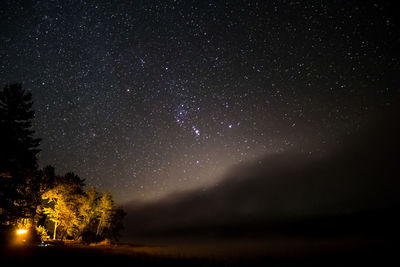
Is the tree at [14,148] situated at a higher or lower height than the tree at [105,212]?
higher

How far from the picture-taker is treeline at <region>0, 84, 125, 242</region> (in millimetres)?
23469

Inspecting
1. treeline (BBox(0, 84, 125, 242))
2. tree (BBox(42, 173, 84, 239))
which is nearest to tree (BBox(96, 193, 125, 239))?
treeline (BBox(0, 84, 125, 242))

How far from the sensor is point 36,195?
1492 inches

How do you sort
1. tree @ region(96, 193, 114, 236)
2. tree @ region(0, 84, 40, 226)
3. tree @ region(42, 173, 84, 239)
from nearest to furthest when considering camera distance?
tree @ region(0, 84, 40, 226) < tree @ region(42, 173, 84, 239) < tree @ region(96, 193, 114, 236)

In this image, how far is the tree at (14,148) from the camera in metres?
23.1

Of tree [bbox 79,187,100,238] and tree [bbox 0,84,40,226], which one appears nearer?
tree [bbox 0,84,40,226]

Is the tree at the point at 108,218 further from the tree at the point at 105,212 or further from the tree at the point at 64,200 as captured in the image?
the tree at the point at 64,200

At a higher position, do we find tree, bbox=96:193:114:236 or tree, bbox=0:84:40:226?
tree, bbox=0:84:40:226

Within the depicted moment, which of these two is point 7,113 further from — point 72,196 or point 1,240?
point 72,196

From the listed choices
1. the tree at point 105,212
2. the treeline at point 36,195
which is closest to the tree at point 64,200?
the treeline at point 36,195

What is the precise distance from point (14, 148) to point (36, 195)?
17484 mm

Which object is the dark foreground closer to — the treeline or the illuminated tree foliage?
the treeline

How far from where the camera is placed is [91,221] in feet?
169

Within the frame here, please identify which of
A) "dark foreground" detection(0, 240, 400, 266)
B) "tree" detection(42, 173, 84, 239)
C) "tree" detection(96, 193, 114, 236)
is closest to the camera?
"dark foreground" detection(0, 240, 400, 266)
